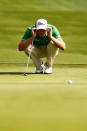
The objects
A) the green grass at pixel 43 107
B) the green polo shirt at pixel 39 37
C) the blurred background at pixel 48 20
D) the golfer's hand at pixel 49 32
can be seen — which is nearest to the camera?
the green grass at pixel 43 107

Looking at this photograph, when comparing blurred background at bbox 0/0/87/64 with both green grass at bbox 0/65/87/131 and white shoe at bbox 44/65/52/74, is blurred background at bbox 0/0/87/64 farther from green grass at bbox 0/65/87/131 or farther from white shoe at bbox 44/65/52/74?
green grass at bbox 0/65/87/131

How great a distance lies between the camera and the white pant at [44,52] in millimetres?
5616

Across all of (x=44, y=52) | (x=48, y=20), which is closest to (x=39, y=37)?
(x=44, y=52)

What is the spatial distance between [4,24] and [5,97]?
35.6ft

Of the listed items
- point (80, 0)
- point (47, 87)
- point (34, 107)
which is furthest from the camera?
point (80, 0)

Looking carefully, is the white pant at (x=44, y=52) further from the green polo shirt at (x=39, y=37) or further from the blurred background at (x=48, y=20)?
the blurred background at (x=48, y=20)

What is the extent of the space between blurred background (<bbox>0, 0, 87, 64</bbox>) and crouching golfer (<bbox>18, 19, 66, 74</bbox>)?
316cm

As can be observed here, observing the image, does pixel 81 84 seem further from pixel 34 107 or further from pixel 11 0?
pixel 11 0

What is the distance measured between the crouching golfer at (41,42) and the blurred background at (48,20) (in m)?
3.16

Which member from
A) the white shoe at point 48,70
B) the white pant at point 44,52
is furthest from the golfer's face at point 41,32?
the white shoe at point 48,70

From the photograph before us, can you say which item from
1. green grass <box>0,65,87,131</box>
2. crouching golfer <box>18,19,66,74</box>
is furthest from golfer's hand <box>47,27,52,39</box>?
green grass <box>0,65,87,131</box>

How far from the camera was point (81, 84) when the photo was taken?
168 inches

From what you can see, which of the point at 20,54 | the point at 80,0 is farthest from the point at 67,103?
the point at 80,0

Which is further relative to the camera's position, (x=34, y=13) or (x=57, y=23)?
(x=34, y=13)
